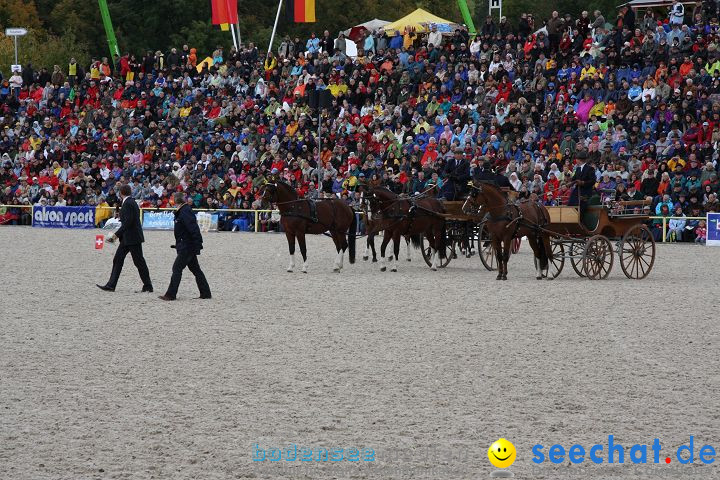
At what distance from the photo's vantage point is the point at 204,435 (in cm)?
808

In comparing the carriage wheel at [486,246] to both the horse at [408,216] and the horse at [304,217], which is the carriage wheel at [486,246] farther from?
the horse at [304,217]

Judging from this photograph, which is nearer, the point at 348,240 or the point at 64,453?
the point at 64,453

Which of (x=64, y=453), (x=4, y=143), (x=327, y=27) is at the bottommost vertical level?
(x=64, y=453)

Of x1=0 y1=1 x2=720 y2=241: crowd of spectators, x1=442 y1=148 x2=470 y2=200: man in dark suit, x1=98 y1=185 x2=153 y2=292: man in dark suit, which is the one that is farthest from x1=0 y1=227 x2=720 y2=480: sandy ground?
x1=0 y1=1 x2=720 y2=241: crowd of spectators

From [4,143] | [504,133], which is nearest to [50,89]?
[4,143]

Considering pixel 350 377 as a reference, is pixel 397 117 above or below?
above

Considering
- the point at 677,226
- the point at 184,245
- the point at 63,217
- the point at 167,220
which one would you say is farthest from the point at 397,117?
the point at 184,245

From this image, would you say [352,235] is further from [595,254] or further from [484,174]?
[595,254]

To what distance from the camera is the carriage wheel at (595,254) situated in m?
20.2

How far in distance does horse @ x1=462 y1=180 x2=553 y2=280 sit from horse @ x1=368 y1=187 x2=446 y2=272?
88.7 inches

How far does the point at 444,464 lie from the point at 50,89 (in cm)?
4162

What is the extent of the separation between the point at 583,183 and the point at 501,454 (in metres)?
13.5

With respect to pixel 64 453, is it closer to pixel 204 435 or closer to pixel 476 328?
pixel 204 435

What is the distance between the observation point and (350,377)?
10305mm
